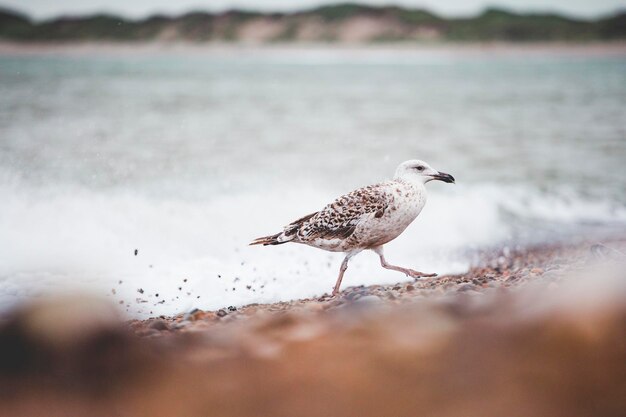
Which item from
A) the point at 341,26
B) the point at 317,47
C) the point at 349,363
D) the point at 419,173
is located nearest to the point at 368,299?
Answer: the point at 349,363

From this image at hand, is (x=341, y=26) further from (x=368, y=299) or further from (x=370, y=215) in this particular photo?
(x=368, y=299)

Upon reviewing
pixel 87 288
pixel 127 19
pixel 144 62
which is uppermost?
pixel 127 19

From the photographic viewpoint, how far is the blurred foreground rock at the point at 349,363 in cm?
206

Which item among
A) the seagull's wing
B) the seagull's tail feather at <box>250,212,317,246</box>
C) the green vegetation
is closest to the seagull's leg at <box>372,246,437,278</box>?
the seagull's wing

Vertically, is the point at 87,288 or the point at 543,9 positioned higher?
the point at 543,9

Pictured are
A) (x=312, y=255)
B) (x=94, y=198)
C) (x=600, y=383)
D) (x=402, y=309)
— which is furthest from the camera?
(x=94, y=198)

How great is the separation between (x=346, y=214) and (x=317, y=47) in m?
3.61

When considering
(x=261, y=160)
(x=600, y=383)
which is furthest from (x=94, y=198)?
(x=600, y=383)

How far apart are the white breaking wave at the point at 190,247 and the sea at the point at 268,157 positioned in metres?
0.01

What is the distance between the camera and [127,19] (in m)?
4.95

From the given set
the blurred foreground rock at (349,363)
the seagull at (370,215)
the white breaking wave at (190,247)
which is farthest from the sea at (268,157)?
→ the blurred foreground rock at (349,363)

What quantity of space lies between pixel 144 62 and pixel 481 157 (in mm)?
3661

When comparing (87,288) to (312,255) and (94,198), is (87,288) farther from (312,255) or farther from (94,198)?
(312,255)

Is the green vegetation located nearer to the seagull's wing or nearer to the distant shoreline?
the distant shoreline
